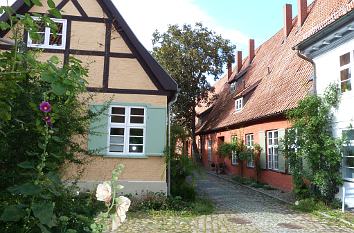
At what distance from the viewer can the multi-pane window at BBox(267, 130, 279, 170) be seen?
1648 cm

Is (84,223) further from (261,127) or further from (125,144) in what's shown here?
(261,127)

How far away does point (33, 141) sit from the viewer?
10.9 ft

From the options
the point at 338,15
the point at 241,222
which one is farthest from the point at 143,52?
the point at 338,15

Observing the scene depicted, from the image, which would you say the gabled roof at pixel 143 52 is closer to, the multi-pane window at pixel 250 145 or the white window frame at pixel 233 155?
the multi-pane window at pixel 250 145

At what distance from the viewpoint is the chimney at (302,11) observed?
64.7ft

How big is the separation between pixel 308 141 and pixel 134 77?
5822 mm

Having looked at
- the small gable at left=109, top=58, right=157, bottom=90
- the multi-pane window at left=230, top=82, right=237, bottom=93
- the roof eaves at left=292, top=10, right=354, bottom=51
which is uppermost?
the multi-pane window at left=230, top=82, right=237, bottom=93

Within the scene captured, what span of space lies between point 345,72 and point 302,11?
945 cm

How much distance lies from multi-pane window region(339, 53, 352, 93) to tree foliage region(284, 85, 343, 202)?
10.1 inches

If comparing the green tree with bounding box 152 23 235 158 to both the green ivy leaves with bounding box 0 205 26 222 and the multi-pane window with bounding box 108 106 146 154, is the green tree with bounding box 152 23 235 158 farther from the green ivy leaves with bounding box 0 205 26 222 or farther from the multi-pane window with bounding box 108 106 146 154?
the green ivy leaves with bounding box 0 205 26 222

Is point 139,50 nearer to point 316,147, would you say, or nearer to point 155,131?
point 155,131

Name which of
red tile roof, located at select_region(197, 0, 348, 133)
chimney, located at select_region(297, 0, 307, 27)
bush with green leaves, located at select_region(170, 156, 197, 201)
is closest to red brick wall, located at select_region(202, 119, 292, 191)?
red tile roof, located at select_region(197, 0, 348, 133)

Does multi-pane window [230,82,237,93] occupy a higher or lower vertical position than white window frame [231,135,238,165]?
higher

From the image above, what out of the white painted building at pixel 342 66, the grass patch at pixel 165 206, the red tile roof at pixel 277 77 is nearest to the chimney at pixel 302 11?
the red tile roof at pixel 277 77
